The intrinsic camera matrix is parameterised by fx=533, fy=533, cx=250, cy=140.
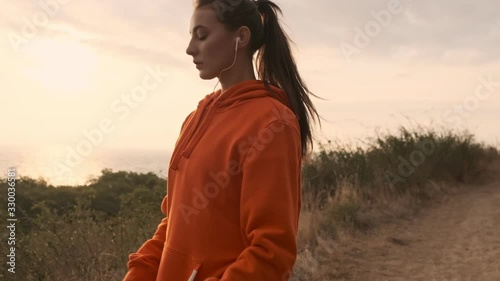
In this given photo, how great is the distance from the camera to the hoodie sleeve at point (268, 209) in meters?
1.11

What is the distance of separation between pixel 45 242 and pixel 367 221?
3.51 m

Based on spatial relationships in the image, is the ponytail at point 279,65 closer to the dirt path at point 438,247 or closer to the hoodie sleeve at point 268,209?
the hoodie sleeve at point 268,209

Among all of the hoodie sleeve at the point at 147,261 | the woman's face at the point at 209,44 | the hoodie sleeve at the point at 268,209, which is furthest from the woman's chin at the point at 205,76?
the hoodie sleeve at the point at 147,261

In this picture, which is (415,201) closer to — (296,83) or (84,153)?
(84,153)

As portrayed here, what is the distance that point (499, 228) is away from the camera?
243 inches

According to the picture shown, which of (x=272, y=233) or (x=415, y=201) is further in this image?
(x=415, y=201)

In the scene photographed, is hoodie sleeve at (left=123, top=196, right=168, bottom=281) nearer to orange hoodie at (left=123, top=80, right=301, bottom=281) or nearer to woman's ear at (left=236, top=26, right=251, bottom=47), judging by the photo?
orange hoodie at (left=123, top=80, right=301, bottom=281)

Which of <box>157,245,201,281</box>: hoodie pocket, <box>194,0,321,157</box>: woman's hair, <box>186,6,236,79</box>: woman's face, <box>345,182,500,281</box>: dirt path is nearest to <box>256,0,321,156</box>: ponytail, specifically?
<box>194,0,321,157</box>: woman's hair

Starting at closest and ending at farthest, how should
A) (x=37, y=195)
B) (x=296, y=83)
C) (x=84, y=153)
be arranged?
(x=296, y=83) < (x=84, y=153) < (x=37, y=195)

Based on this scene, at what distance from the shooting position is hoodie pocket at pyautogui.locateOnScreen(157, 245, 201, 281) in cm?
126

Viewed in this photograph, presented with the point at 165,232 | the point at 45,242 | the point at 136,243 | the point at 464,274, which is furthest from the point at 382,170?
the point at 165,232

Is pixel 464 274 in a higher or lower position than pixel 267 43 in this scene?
lower

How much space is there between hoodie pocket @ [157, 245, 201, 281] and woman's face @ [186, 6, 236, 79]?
17.8 inches

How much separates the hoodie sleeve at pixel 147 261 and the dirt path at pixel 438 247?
322 centimetres
